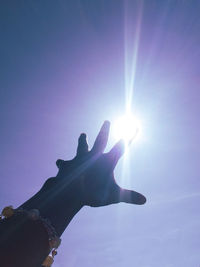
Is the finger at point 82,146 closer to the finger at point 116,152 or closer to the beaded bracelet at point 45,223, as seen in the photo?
the finger at point 116,152

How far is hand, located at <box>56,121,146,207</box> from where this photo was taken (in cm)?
508

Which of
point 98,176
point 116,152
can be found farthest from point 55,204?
point 116,152

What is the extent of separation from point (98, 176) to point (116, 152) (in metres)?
Answer: 0.65

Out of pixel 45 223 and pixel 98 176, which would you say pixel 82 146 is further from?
pixel 45 223

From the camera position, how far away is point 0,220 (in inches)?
170

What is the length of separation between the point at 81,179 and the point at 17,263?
6.71 ft

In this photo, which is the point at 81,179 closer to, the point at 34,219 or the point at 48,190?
the point at 48,190

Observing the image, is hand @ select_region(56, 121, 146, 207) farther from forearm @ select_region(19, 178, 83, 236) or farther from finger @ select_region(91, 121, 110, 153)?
forearm @ select_region(19, 178, 83, 236)

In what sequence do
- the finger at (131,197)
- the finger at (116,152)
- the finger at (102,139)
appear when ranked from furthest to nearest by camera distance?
the finger at (102,139)
the finger at (116,152)
the finger at (131,197)

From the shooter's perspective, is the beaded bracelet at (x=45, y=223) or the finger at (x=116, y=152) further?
the finger at (x=116, y=152)

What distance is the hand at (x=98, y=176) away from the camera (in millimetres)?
5078

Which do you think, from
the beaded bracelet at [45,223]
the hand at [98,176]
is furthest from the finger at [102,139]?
the beaded bracelet at [45,223]

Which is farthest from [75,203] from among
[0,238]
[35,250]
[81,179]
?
[0,238]

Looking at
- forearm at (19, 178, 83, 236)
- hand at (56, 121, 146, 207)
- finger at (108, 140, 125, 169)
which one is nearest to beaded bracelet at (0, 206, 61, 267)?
forearm at (19, 178, 83, 236)
